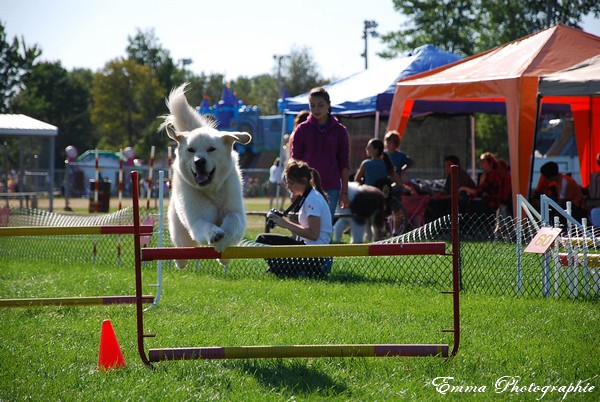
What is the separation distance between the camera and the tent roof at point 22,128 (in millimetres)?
19097

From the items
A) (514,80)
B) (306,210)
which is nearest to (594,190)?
(514,80)

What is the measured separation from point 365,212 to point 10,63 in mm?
34746

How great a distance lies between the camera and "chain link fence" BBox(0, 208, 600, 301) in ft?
24.0

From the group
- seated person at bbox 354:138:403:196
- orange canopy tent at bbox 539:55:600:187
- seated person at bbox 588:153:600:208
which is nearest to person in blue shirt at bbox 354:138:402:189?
seated person at bbox 354:138:403:196

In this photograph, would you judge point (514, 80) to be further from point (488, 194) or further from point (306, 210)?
point (306, 210)

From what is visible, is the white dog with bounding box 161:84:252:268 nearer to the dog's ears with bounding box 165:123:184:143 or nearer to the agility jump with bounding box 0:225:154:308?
the dog's ears with bounding box 165:123:184:143

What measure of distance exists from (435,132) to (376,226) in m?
7.51

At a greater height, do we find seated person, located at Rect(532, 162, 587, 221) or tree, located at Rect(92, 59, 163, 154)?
tree, located at Rect(92, 59, 163, 154)

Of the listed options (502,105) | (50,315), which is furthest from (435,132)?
(50,315)

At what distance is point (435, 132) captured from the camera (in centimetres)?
1858

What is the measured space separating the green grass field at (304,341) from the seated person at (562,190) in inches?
190

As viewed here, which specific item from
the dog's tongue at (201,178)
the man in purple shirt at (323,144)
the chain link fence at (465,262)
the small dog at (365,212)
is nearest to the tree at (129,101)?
the chain link fence at (465,262)

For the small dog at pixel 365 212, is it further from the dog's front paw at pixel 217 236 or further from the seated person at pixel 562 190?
the dog's front paw at pixel 217 236

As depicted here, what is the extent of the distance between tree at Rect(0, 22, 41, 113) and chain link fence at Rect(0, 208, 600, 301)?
3017 centimetres
